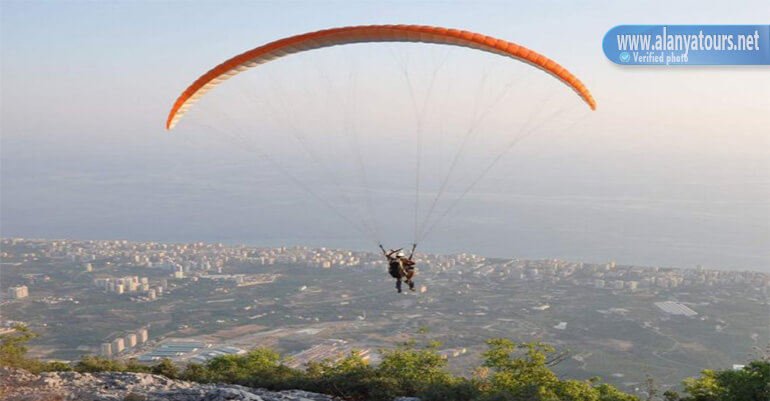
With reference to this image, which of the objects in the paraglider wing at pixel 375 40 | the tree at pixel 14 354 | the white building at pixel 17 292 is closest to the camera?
the paraglider wing at pixel 375 40

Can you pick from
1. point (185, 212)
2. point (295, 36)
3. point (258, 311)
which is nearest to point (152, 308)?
point (258, 311)

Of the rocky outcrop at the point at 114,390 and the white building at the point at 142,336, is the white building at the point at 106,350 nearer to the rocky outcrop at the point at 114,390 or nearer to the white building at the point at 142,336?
the white building at the point at 142,336

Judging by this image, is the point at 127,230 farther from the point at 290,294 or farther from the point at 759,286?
the point at 759,286

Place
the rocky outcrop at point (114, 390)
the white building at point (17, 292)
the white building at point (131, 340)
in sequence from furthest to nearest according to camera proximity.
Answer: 1. the white building at point (17, 292)
2. the white building at point (131, 340)
3. the rocky outcrop at point (114, 390)

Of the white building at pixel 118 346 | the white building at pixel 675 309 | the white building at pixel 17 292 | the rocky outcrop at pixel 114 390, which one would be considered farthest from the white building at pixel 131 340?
the white building at pixel 675 309

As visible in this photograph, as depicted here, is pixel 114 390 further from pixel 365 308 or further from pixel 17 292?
pixel 17 292

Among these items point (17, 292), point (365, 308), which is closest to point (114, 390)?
point (365, 308)

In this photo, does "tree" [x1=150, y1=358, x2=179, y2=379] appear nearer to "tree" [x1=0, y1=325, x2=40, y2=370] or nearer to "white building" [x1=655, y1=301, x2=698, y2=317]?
"tree" [x1=0, y1=325, x2=40, y2=370]

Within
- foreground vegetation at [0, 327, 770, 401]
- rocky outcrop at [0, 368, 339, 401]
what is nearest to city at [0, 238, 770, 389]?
foreground vegetation at [0, 327, 770, 401]
